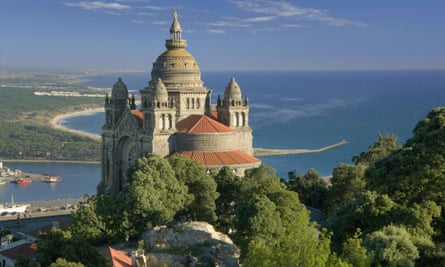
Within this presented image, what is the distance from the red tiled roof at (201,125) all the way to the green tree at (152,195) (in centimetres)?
1030

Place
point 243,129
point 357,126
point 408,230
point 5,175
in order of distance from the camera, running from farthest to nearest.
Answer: point 357,126, point 5,175, point 243,129, point 408,230

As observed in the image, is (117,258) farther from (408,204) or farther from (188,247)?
(408,204)

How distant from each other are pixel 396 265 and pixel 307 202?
26.2 metres

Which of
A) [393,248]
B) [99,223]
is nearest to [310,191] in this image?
[99,223]

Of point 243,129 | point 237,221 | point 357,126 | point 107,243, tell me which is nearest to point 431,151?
point 237,221

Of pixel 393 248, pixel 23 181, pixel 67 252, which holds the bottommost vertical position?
pixel 23 181

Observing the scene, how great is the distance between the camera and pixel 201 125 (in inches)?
2050

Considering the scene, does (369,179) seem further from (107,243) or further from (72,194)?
(72,194)

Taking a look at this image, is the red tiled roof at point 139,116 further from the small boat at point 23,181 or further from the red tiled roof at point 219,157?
the small boat at point 23,181

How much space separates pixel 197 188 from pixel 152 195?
14.3 feet

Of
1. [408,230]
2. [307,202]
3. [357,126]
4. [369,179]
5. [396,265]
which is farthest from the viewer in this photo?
[357,126]

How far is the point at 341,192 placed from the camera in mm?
44688

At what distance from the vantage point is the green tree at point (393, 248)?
77.4 ft

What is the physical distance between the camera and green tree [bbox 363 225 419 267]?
77.4 ft
